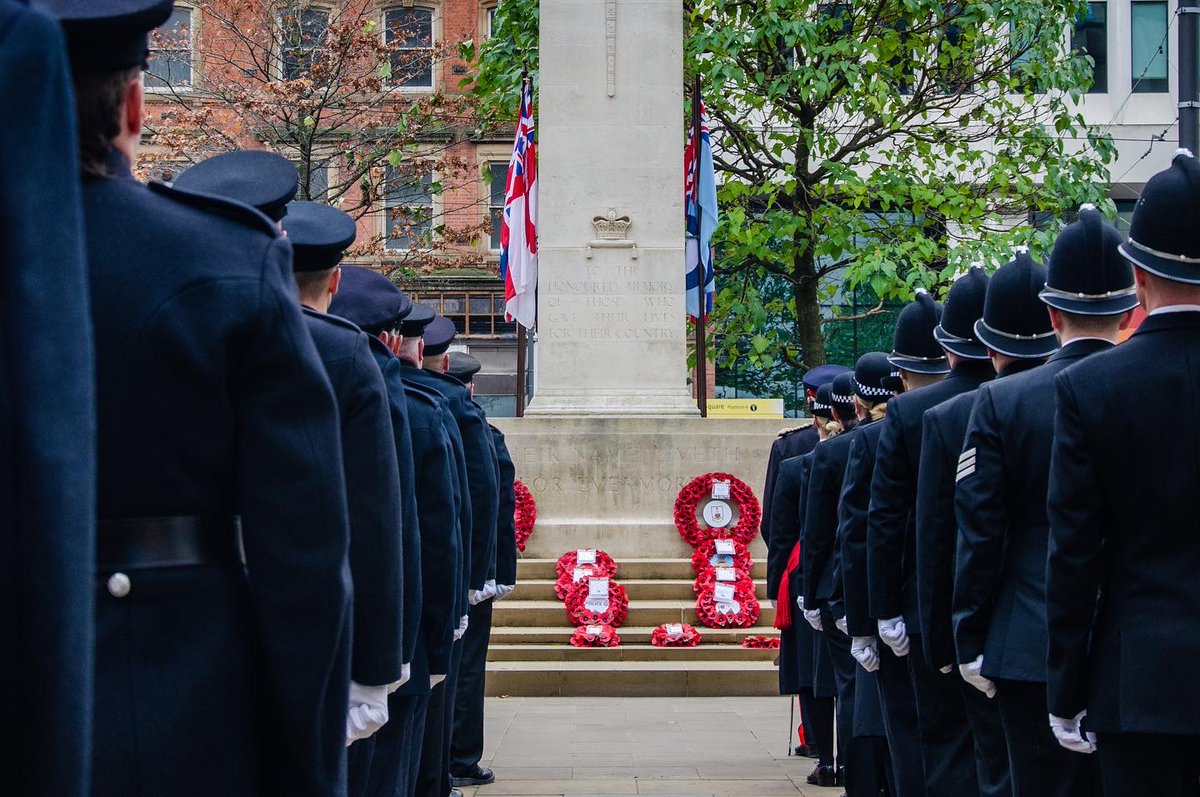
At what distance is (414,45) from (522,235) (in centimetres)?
2089

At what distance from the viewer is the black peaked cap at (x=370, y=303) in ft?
18.8

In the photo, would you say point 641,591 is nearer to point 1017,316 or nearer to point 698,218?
point 698,218

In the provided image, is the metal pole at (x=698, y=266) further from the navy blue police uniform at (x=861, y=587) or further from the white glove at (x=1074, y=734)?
the white glove at (x=1074, y=734)

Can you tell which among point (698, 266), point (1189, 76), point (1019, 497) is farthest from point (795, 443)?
point (1019, 497)

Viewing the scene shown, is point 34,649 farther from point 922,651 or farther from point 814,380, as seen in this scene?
point 814,380

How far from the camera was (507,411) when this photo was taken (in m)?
38.6

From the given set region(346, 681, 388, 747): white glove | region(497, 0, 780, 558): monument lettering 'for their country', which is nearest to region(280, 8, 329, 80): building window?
region(497, 0, 780, 558): monument lettering 'for their country'

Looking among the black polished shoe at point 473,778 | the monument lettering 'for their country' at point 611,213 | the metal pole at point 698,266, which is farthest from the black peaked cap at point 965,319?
the metal pole at point 698,266

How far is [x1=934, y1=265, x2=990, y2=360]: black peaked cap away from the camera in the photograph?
20.4 ft

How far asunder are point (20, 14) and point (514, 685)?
11465 millimetres

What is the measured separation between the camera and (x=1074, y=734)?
13.9 feet

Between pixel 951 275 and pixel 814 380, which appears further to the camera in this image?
pixel 951 275

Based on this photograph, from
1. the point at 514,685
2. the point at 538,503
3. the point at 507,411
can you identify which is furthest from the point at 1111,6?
the point at 514,685

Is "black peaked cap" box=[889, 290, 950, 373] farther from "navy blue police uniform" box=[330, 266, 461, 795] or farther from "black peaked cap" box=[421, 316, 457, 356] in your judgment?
"black peaked cap" box=[421, 316, 457, 356]
